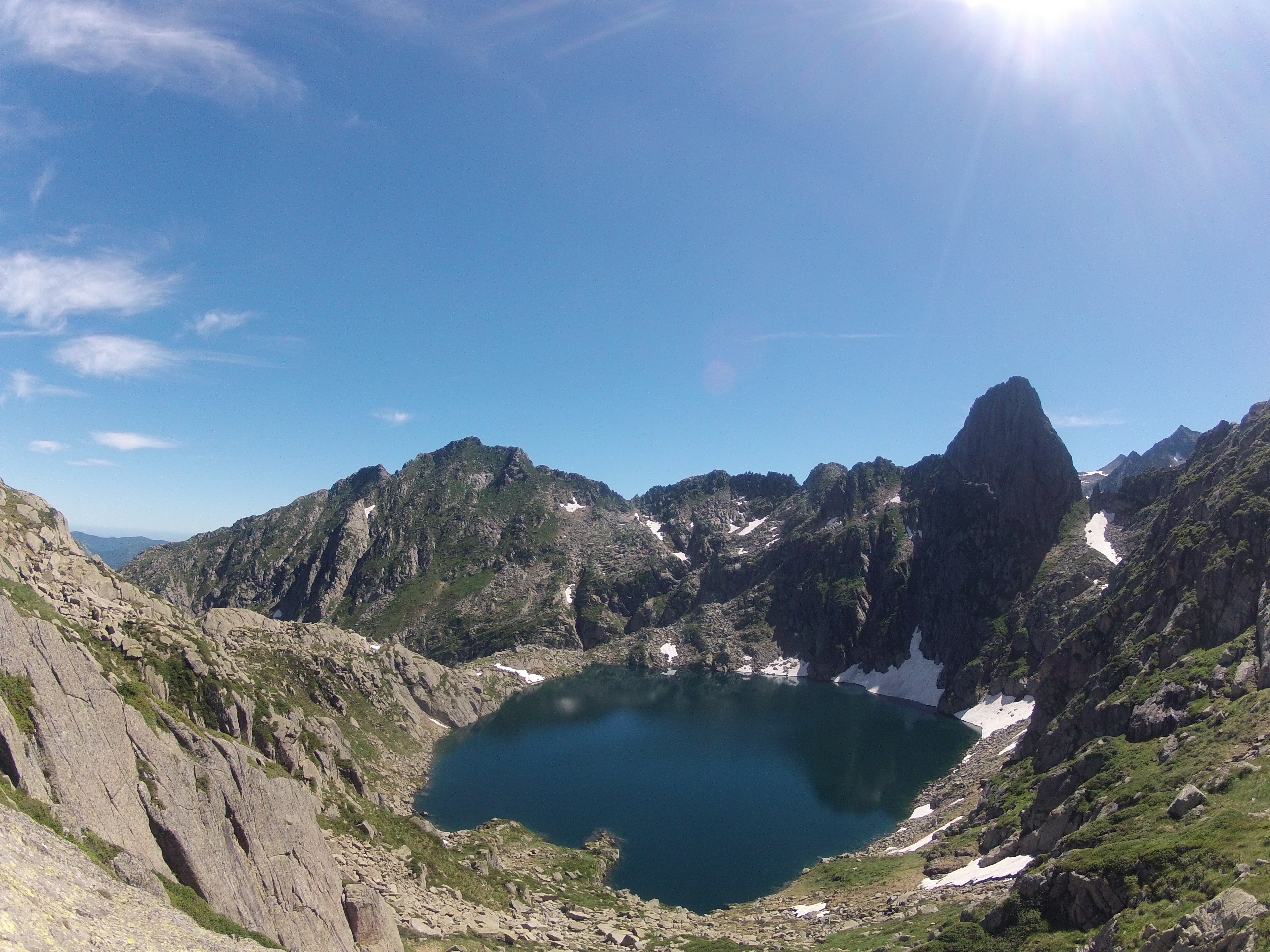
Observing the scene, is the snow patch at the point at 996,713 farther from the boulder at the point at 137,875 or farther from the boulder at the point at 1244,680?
the boulder at the point at 137,875

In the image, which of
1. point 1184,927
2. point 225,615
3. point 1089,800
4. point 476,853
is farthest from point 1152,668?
point 225,615

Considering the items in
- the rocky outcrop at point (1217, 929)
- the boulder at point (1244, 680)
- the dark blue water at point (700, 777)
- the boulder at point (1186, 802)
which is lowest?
the dark blue water at point (700, 777)

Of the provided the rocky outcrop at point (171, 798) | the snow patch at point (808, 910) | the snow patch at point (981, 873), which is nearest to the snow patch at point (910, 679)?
the snow patch at point (981, 873)

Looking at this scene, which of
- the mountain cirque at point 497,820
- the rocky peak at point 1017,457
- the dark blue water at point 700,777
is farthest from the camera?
the rocky peak at point 1017,457

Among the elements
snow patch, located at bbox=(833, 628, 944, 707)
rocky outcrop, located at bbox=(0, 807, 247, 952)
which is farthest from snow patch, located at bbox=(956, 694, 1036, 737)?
rocky outcrop, located at bbox=(0, 807, 247, 952)

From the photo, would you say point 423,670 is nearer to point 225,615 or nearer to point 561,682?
point 225,615

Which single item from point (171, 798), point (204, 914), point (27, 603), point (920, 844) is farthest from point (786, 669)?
point (204, 914)
